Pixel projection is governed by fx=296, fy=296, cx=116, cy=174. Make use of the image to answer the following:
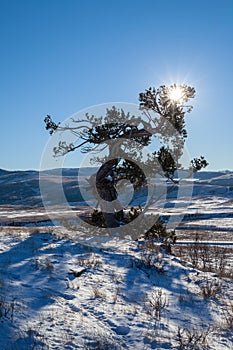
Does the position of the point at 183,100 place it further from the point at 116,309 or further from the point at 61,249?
the point at 116,309

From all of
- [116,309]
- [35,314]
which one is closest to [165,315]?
[116,309]

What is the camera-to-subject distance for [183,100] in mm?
16000

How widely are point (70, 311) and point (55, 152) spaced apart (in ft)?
39.7

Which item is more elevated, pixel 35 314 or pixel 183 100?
pixel 183 100

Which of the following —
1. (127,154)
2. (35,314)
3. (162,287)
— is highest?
(127,154)

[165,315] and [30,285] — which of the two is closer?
[165,315]

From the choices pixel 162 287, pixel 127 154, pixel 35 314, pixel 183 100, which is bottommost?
pixel 162 287

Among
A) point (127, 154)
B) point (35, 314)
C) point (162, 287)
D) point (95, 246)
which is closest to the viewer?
point (35, 314)

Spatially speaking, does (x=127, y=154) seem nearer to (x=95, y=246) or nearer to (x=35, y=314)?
(x=95, y=246)

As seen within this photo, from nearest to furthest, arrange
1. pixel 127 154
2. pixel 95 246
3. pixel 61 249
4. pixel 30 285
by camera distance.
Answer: pixel 30 285, pixel 61 249, pixel 95 246, pixel 127 154

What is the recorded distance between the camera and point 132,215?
16.0 m

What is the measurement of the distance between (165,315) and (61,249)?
4517mm

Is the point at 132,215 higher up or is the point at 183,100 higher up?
the point at 183,100

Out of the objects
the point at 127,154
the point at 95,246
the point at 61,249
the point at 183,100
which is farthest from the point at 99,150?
the point at 61,249
